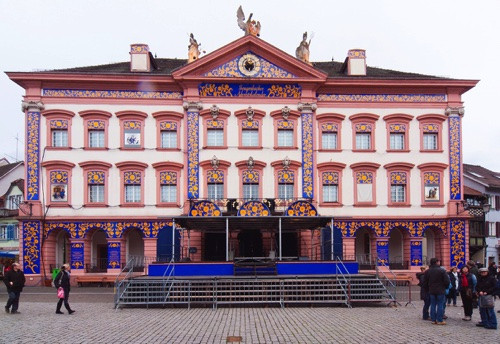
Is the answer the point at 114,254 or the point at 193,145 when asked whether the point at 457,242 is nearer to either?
the point at 193,145

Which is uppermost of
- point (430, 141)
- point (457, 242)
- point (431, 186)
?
point (430, 141)

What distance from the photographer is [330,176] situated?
37.3 metres

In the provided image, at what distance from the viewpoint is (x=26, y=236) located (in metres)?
35.6

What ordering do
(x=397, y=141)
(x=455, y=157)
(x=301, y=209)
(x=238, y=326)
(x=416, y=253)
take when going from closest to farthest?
(x=238, y=326)
(x=301, y=209)
(x=416, y=253)
(x=455, y=157)
(x=397, y=141)

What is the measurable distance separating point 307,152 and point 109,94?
1223 centimetres

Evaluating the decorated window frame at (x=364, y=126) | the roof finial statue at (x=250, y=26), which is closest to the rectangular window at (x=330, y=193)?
the decorated window frame at (x=364, y=126)

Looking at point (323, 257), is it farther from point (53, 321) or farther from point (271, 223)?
point (53, 321)

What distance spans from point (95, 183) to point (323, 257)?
46.0 feet

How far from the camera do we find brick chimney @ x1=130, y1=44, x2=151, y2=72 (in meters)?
38.0

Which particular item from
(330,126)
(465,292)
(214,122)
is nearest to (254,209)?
(214,122)

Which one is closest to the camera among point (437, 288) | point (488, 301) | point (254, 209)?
point (488, 301)

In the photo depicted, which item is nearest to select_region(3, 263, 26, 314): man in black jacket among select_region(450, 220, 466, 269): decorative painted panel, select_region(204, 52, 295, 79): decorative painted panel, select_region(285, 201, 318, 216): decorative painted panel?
select_region(285, 201, 318, 216): decorative painted panel

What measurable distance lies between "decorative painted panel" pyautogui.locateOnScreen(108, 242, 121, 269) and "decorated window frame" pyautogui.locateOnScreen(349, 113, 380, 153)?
15.2m

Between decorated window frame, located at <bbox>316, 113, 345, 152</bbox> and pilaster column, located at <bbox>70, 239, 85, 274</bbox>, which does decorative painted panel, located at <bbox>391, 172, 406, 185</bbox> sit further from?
pilaster column, located at <bbox>70, 239, 85, 274</bbox>
